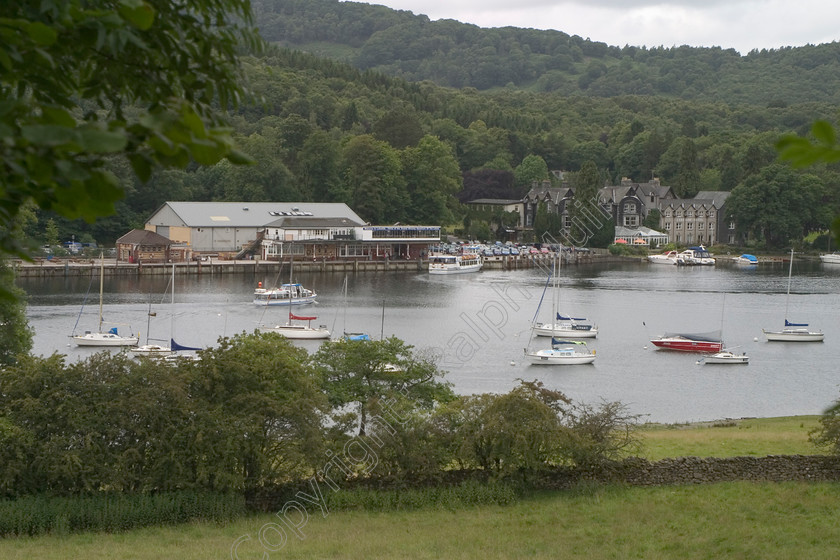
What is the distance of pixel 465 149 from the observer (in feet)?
362

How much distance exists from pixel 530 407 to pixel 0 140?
16802 millimetres

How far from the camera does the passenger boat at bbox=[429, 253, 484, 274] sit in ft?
241

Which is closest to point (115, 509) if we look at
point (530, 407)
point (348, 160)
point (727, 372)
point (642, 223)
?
point (530, 407)

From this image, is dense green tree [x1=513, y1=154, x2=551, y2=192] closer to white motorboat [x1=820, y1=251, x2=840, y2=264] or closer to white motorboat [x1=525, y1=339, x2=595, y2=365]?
white motorboat [x1=820, y1=251, x2=840, y2=264]

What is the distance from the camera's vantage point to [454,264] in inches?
2913

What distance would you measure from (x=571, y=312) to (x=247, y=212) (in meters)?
32.4

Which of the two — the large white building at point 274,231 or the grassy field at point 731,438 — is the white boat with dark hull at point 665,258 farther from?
the grassy field at point 731,438

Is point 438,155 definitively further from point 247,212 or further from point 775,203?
point 775,203

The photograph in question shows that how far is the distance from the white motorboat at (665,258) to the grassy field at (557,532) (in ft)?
226

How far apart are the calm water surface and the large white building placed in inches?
167

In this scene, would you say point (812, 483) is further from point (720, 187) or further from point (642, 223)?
point (720, 187)

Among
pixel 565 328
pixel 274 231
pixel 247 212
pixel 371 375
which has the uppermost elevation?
pixel 247 212

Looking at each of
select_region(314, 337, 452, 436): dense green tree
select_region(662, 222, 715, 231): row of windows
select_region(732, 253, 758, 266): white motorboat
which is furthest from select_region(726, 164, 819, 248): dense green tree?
select_region(314, 337, 452, 436): dense green tree

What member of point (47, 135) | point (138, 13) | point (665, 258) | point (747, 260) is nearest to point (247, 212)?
point (665, 258)
